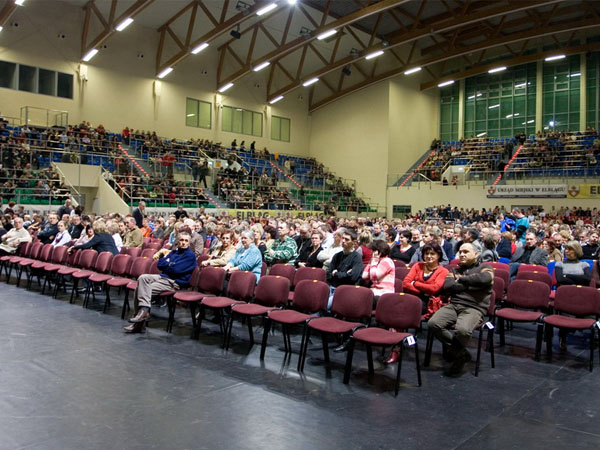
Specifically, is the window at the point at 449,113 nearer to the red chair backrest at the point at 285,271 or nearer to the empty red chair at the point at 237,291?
the red chair backrest at the point at 285,271

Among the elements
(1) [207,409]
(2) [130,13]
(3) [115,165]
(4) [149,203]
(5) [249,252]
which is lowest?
(1) [207,409]

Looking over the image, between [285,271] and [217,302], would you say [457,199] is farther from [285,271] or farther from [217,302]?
[217,302]

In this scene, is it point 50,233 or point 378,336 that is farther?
point 50,233

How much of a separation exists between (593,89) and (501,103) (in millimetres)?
4209

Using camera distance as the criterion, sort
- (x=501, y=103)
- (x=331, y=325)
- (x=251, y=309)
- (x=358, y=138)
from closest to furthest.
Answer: (x=331, y=325) → (x=251, y=309) → (x=501, y=103) → (x=358, y=138)

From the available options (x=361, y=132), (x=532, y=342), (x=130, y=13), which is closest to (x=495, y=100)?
(x=361, y=132)

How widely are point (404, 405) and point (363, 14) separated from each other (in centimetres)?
1604

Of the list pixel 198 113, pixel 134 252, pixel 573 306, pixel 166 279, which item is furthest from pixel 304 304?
pixel 198 113

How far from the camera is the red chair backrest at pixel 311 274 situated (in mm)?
6211

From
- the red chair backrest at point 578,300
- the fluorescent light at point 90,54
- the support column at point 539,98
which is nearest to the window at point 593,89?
the support column at point 539,98

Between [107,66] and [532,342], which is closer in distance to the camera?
[532,342]

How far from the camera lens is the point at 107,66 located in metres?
21.0

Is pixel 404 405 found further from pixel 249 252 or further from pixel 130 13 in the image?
pixel 130 13

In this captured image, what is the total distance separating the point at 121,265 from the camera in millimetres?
7207
